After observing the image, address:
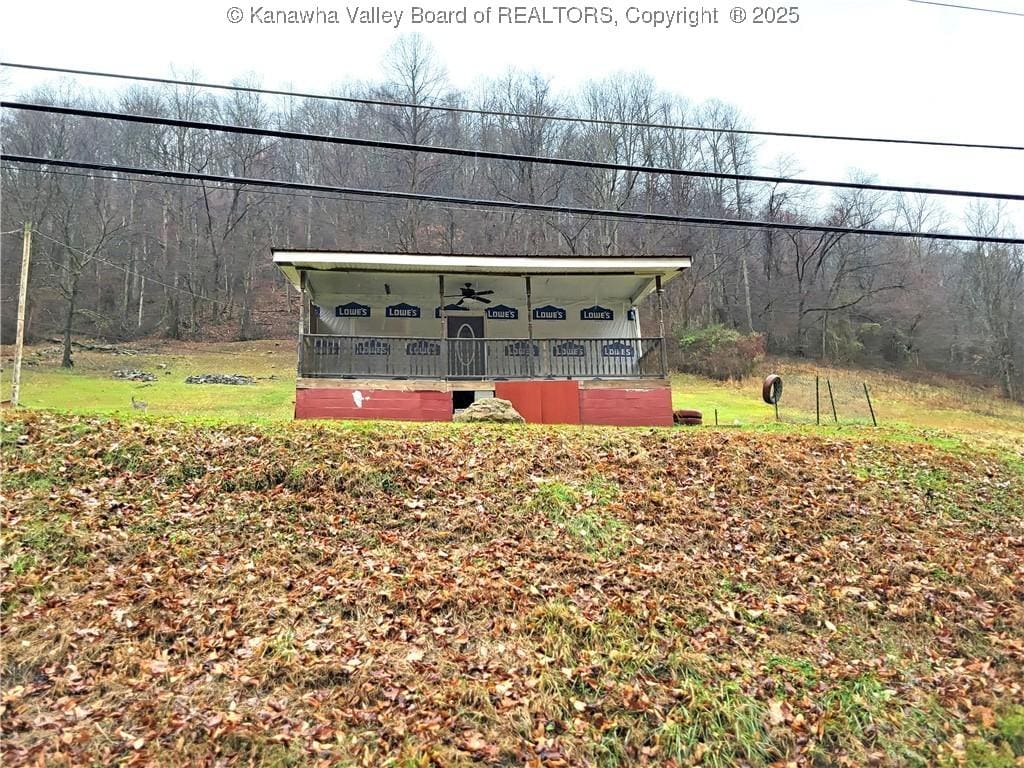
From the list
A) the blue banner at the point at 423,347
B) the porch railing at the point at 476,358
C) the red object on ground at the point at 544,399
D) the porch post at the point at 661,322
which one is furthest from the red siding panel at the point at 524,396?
the porch post at the point at 661,322

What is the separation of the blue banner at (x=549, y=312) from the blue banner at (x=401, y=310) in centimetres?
353

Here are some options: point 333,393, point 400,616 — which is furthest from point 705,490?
point 333,393

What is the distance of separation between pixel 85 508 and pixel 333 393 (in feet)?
22.7

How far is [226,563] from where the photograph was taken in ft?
19.5

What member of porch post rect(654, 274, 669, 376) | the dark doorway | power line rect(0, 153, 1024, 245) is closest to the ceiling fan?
the dark doorway

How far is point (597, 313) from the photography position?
56.2ft

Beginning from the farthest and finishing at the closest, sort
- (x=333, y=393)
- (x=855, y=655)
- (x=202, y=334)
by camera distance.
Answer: (x=202, y=334) < (x=333, y=393) < (x=855, y=655)

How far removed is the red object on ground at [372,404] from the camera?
1332 centimetres

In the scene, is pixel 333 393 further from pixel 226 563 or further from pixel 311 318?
pixel 226 563

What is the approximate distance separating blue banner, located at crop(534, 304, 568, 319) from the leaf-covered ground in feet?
27.6

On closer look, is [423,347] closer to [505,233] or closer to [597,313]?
[597,313]

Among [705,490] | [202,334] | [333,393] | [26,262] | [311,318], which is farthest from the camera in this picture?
[202,334]

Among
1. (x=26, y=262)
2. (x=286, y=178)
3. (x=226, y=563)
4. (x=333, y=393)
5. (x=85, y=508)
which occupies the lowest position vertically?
(x=226, y=563)

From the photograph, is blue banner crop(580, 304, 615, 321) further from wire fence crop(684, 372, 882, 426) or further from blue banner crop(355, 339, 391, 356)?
blue banner crop(355, 339, 391, 356)
